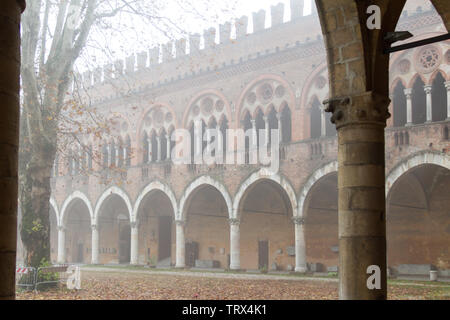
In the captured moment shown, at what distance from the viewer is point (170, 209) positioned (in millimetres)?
28484

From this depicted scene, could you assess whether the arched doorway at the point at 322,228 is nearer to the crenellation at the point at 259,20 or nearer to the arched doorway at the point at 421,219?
the arched doorway at the point at 421,219

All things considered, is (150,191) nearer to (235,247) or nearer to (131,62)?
(235,247)

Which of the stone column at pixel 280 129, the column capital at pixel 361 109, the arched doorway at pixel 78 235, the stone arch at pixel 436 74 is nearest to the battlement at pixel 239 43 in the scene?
the stone column at pixel 280 129

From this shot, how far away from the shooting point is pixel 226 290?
14.4 meters

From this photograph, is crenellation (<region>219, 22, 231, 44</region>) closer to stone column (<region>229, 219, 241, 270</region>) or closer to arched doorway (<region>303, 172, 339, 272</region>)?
arched doorway (<region>303, 172, 339, 272</region>)

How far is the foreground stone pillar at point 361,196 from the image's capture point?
15.1ft

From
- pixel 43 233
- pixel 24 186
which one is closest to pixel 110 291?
pixel 43 233

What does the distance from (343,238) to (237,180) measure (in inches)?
688

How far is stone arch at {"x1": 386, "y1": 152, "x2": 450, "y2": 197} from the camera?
1666 centimetres

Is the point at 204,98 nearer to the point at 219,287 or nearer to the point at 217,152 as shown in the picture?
the point at 217,152

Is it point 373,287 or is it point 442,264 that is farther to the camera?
point 442,264

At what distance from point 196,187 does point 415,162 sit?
9776mm

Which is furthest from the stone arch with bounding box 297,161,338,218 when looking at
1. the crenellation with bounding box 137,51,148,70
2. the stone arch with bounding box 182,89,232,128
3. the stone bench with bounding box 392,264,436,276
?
the crenellation with bounding box 137,51,148,70

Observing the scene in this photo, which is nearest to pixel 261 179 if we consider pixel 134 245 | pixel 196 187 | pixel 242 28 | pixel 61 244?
pixel 196 187
